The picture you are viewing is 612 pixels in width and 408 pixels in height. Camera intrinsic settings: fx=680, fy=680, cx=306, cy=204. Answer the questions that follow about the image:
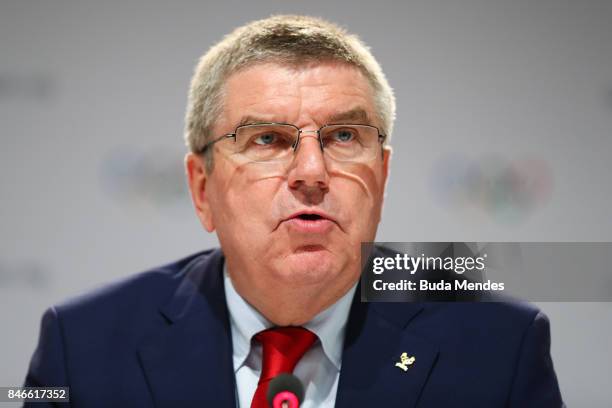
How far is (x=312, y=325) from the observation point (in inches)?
83.0

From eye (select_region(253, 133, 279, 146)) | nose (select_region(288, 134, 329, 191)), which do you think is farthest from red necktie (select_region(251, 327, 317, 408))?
eye (select_region(253, 133, 279, 146))

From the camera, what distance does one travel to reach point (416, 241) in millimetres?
2637

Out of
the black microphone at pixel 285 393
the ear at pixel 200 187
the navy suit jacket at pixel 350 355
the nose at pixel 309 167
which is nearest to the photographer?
the black microphone at pixel 285 393

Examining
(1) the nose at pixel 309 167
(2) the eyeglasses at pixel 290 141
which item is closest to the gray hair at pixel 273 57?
(2) the eyeglasses at pixel 290 141

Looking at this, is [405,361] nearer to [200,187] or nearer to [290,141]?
[290,141]

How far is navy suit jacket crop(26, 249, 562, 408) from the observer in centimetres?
202

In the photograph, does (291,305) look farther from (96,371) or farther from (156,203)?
(156,203)

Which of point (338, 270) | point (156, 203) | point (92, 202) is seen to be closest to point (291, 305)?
point (338, 270)

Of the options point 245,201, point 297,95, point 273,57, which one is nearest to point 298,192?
point 245,201

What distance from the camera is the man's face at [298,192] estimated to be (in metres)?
1.94

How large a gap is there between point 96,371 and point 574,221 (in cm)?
180

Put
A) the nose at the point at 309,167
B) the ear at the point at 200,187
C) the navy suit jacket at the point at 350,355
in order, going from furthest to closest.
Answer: the ear at the point at 200,187 < the navy suit jacket at the point at 350,355 < the nose at the point at 309,167

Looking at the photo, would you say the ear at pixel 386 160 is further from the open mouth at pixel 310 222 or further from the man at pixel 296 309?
the open mouth at pixel 310 222

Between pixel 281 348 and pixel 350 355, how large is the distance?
21 centimetres
